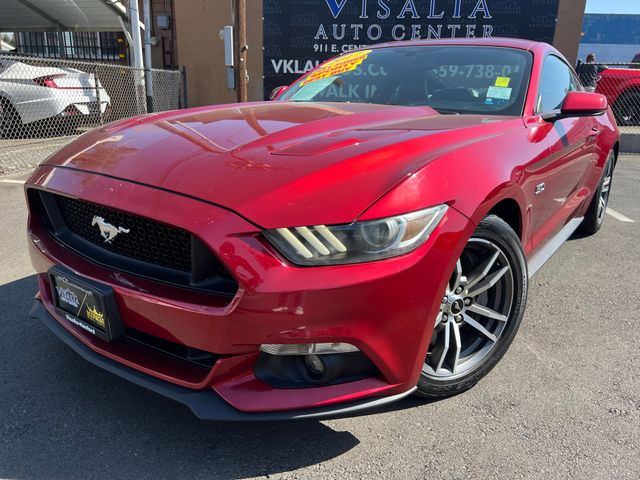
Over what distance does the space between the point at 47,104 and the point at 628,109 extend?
10981mm

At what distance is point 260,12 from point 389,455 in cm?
1186

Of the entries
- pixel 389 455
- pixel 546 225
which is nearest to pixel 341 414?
pixel 389 455

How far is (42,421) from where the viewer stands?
1.95m

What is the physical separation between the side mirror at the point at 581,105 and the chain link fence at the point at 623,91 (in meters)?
8.71

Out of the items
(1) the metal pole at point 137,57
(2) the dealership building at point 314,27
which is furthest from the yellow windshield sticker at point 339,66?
(2) the dealership building at point 314,27

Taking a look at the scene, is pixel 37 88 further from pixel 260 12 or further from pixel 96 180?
pixel 96 180

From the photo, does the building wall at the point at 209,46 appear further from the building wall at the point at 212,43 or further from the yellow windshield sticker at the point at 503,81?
the yellow windshield sticker at the point at 503,81

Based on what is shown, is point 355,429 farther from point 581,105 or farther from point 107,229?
point 581,105

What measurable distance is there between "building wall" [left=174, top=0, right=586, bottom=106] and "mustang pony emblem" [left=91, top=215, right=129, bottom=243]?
436 inches

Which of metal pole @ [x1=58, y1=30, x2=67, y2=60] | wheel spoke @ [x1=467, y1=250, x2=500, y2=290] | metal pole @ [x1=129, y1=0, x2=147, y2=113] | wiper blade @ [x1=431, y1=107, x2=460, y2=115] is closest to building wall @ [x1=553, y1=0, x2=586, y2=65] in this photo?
metal pole @ [x1=129, y1=0, x2=147, y2=113]

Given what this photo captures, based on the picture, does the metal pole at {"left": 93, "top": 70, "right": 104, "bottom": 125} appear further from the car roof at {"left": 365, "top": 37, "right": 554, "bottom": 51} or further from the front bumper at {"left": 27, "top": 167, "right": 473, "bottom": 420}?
the front bumper at {"left": 27, "top": 167, "right": 473, "bottom": 420}

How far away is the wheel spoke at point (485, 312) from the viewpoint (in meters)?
2.10

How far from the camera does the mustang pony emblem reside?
1.84 m

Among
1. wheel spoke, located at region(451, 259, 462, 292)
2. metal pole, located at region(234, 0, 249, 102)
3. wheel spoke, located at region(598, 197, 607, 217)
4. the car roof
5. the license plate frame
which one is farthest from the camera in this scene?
metal pole, located at region(234, 0, 249, 102)
